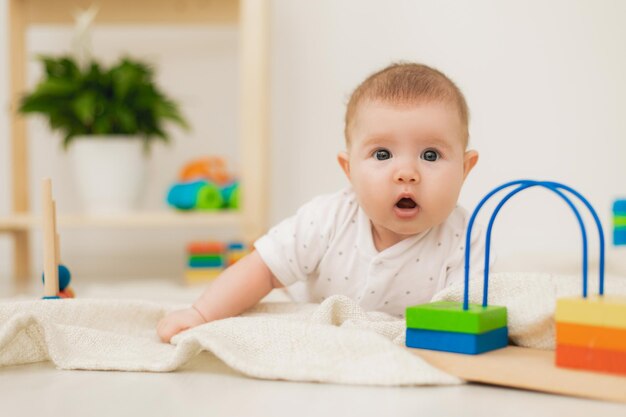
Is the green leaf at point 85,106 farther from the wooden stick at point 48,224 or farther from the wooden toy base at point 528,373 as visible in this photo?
the wooden toy base at point 528,373

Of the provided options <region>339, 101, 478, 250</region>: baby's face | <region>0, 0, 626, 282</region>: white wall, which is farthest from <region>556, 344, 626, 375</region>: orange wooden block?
<region>0, 0, 626, 282</region>: white wall

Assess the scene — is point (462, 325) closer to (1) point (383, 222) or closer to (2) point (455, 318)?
(2) point (455, 318)

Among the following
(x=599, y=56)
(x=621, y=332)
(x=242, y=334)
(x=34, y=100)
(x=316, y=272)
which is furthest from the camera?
(x=599, y=56)

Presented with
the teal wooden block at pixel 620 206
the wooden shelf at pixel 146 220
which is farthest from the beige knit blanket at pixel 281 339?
the wooden shelf at pixel 146 220

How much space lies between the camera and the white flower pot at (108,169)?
224cm

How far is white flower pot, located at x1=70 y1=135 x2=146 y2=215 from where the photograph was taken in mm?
2242

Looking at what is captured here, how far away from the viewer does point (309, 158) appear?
2.73 metres

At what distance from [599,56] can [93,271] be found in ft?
5.73

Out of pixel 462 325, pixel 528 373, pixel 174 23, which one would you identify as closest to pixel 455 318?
pixel 462 325

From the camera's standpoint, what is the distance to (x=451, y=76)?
2.66 metres

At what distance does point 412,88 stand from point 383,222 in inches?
7.1

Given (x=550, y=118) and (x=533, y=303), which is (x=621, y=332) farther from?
(x=550, y=118)

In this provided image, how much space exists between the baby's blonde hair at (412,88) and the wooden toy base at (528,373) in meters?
0.32

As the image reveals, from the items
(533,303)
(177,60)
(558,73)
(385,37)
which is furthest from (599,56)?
(533,303)
